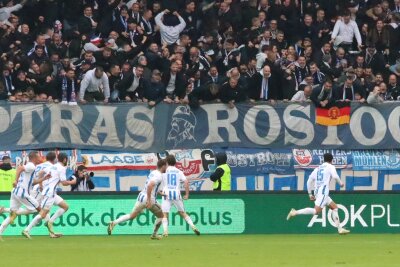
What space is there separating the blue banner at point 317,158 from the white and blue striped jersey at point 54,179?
633 centimetres

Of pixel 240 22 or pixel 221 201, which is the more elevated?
pixel 240 22

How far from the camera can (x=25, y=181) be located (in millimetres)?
27000

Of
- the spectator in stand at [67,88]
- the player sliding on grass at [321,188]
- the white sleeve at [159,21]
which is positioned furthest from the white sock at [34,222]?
the white sleeve at [159,21]

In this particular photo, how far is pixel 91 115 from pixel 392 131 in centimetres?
753

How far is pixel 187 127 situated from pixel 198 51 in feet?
7.44

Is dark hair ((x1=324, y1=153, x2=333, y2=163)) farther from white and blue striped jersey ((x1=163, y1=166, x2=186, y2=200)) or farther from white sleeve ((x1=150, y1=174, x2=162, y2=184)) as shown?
white sleeve ((x1=150, y1=174, x2=162, y2=184))

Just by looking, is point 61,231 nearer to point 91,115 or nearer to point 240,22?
point 91,115

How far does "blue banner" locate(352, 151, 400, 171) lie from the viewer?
30.8 m

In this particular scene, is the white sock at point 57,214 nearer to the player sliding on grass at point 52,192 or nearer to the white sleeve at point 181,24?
the player sliding on grass at point 52,192

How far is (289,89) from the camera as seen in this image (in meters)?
31.2

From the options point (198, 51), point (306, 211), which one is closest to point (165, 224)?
A: point (306, 211)

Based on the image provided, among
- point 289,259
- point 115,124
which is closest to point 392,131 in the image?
point 115,124

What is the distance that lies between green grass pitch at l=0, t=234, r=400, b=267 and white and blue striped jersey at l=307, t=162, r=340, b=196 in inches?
42.1

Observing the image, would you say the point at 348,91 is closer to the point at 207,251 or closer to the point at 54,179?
the point at 54,179
